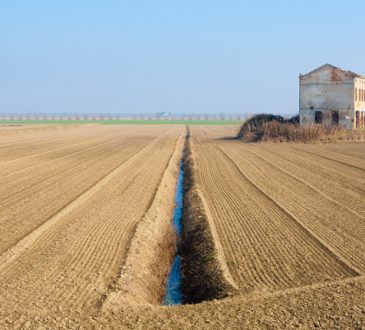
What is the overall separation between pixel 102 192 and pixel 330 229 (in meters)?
6.62

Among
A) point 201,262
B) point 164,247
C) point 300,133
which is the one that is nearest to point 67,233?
point 164,247

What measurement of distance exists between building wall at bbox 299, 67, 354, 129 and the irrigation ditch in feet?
83.8

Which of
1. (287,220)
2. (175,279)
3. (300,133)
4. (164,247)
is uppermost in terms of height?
(300,133)

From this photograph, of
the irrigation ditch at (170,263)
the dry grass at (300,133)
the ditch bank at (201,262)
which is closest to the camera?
the irrigation ditch at (170,263)

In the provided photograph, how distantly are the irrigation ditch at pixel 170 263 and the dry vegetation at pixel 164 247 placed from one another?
0.13 ft

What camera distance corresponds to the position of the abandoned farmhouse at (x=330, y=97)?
3856cm

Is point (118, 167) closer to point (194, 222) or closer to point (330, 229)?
point (194, 222)

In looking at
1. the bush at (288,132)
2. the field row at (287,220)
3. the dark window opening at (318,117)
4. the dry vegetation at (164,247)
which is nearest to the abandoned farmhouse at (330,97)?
the dark window opening at (318,117)

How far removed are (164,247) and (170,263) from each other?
791mm

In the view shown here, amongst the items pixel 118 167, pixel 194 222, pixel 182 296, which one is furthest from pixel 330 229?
pixel 118 167

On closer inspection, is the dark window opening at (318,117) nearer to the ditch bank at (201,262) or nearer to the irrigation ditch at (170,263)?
the irrigation ditch at (170,263)

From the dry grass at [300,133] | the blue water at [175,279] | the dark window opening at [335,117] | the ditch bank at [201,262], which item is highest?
the dark window opening at [335,117]

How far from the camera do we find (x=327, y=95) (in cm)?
3897

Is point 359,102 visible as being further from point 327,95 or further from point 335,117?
point 327,95
